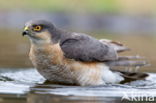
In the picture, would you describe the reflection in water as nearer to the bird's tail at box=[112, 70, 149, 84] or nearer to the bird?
the bird

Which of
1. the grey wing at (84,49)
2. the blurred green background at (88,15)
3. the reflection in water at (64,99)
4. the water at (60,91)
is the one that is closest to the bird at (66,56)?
the grey wing at (84,49)

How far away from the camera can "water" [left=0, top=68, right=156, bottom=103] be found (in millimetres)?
9281

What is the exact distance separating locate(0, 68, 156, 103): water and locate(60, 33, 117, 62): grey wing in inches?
27.0

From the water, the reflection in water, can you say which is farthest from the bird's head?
the reflection in water

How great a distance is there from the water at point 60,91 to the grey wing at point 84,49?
0.69 m

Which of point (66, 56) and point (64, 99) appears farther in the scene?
point (66, 56)

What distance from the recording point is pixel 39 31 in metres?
10.7

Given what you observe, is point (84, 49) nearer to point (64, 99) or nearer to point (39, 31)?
point (39, 31)

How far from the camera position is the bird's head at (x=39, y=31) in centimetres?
1059

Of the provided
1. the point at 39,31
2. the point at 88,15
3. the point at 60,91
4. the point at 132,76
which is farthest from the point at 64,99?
the point at 88,15

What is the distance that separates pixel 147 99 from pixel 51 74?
2.19 m

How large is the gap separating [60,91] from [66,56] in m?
1.06

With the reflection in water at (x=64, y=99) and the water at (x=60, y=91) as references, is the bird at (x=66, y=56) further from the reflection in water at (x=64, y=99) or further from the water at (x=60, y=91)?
the reflection in water at (x=64, y=99)

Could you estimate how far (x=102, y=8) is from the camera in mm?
26734
